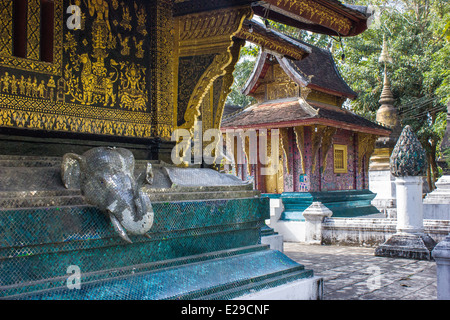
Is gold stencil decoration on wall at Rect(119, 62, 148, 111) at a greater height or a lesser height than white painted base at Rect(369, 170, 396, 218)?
greater

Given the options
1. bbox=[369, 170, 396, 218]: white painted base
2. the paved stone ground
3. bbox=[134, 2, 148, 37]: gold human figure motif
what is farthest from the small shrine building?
bbox=[134, 2, 148, 37]: gold human figure motif

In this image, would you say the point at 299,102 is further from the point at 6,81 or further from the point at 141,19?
the point at 6,81

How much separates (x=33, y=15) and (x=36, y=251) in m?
2.35

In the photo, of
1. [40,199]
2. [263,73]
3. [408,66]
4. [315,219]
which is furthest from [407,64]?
[40,199]

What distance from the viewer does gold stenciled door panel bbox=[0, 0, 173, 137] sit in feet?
14.2

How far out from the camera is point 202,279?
168 inches

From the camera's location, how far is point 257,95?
16812 mm

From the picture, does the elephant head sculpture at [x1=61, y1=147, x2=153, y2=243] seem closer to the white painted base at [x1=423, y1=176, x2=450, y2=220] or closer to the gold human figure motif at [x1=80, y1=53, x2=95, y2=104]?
the gold human figure motif at [x1=80, y1=53, x2=95, y2=104]

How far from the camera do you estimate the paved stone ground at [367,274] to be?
5.98m

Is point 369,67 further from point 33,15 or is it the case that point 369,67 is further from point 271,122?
point 33,15

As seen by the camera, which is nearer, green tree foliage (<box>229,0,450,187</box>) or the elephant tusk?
the elephant tusk

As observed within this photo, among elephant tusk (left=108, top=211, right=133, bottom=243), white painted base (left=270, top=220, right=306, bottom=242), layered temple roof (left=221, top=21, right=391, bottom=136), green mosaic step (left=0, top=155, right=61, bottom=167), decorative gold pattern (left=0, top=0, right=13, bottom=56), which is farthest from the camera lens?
layered temple roof (left=221, top=21, right=391, bottom=136)

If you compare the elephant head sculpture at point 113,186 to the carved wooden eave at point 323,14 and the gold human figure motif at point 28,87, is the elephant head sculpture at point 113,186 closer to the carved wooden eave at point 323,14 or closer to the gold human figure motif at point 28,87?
the gold human figure motif at point 28,87

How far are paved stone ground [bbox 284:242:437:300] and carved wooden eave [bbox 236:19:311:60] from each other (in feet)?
12.4
